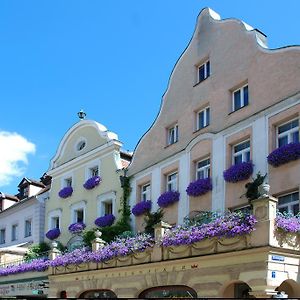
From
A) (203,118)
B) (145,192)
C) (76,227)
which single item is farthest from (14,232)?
(203,118)

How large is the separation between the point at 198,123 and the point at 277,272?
9933 mm

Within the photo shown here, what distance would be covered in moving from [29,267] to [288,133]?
16556 millimetres

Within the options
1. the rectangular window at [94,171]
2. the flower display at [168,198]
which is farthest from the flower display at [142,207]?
the rectangular window at [94,171]

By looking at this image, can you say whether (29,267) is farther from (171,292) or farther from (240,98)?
(240,98)

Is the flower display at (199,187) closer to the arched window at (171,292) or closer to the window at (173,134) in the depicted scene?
the window at (173,134)

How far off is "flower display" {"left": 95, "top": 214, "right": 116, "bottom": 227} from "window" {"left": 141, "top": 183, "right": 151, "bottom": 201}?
6.96 feet

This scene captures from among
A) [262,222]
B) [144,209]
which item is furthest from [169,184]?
[262,222]

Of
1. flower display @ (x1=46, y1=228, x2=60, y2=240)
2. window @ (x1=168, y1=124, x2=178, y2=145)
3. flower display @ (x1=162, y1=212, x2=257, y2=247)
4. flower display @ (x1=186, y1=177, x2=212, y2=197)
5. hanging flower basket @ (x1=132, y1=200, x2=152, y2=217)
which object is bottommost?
flower display @ (x1=162, y1=212, x2=257, y2=247)


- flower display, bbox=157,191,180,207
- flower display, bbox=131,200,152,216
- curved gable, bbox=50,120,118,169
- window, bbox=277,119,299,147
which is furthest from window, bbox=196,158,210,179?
curved gable, bbox=50,120,118,169

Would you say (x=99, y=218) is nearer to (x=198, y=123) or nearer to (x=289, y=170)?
(x=198, y=123)

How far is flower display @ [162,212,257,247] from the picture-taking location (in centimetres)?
1623

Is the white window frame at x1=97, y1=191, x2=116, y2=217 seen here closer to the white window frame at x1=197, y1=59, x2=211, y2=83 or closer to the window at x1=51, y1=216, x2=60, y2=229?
the window at x1=51, y1=216, x2=60, y2=229

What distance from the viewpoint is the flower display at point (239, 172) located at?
2017 centimetres

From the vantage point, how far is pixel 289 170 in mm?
18719
